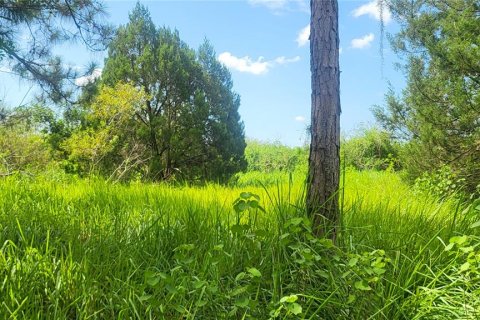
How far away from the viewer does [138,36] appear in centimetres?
823

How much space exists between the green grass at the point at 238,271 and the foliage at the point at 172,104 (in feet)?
16.9

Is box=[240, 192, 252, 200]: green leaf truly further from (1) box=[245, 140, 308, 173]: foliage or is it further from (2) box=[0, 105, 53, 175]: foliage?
(1) box=[245, 140, 308, 173]: foliage

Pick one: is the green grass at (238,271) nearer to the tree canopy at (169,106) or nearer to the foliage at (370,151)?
the tree canopy at (169,106)

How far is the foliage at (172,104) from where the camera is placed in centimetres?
779

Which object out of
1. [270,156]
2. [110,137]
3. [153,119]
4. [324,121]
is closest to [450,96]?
[324,121]

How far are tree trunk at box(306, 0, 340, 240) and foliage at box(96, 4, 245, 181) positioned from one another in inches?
223

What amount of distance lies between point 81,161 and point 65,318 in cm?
636

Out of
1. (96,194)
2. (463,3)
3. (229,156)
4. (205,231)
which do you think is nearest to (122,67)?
(229,156)

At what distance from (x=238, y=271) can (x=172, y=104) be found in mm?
6576

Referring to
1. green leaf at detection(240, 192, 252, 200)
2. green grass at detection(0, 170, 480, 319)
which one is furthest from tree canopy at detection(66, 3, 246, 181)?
green leaf at detection(240, 192, 252, 200)

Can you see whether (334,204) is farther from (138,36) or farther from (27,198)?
(138,36)

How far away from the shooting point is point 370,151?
40.1 ft

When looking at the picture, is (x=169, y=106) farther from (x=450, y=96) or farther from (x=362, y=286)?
(x=362, y=286)

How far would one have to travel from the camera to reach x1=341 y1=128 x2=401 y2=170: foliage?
11523 mm
